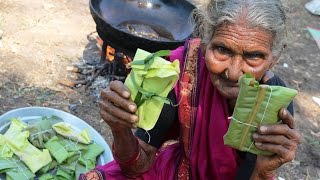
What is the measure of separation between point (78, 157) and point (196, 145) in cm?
106


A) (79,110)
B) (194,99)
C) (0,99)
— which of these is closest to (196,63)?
(194,99)

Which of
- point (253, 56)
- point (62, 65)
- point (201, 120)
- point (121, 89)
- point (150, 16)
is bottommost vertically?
point (62, 65)

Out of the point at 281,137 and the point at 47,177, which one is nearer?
the point at 281,137

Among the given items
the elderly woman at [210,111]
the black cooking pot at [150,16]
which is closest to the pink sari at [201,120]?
the elderly woman at [210,111]

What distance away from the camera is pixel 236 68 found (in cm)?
200

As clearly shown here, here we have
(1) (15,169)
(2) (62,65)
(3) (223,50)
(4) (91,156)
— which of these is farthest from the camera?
(2) (62,65)

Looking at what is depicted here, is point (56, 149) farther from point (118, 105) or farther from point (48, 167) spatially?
point (118, 105)

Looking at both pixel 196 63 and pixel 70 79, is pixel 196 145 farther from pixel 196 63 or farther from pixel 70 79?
pixel 70 79

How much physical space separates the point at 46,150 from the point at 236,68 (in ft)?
5.08

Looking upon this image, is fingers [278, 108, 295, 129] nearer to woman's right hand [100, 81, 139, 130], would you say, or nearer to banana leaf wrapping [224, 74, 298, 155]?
banana leaf wrapping [224, 74, 298, 155]

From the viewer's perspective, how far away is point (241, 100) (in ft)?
5.91

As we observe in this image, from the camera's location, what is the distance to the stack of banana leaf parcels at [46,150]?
2.90 meters

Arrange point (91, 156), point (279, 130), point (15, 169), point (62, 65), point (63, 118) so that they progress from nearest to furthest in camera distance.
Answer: point (279, 130), point (15, 169), point (91, 156), point (63, 118), point (62, 65)

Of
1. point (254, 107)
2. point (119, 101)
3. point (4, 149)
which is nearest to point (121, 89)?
point (119, 101)
